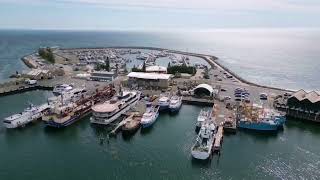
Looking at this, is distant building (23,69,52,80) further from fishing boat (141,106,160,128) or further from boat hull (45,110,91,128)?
fishing boat (141,106,160,128)

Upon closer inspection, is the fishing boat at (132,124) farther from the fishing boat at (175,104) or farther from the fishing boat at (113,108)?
the fishing boat at (175,104)

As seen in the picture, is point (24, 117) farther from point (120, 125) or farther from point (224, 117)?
point (224, 117)

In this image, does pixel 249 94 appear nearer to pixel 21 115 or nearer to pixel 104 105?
pixel 104 105

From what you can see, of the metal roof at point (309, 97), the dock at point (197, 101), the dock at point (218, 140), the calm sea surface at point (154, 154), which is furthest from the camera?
the dock at point (197, 101)

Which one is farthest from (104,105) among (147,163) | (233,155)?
(233,155)

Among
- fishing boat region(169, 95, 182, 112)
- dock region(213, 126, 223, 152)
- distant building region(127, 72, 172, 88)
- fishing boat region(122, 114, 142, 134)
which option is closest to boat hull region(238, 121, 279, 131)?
dock region(213, 126, 223, 152)

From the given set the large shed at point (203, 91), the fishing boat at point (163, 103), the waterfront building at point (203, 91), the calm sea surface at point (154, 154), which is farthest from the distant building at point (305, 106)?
the fishing boat at point (163, 103)

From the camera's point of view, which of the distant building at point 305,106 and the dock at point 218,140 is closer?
the dock at point 218,140
